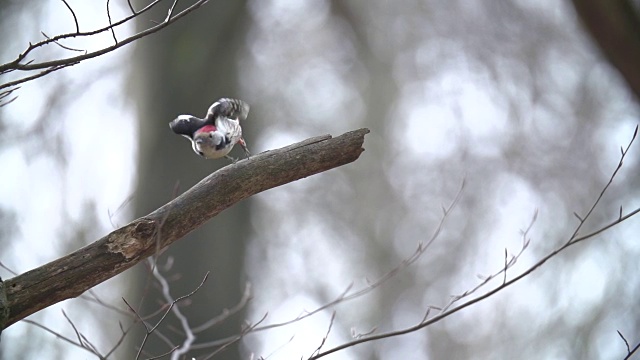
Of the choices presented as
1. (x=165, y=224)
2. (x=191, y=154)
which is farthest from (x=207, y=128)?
(x=191, y=154)

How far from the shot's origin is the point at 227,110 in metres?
1.84

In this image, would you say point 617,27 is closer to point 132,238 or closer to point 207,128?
point 207,128

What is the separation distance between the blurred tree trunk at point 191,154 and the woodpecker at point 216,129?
78.8 inches

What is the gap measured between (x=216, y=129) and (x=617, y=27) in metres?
0.82

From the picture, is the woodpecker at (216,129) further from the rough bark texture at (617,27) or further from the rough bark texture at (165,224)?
the rough bark texture at (617,27)

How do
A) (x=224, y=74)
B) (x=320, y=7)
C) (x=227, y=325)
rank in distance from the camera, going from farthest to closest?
(x=320, y=7) < (x=224, y=74) < (x=227, y=325)

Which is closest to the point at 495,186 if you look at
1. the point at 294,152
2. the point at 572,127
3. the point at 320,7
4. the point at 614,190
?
the point at 572,127

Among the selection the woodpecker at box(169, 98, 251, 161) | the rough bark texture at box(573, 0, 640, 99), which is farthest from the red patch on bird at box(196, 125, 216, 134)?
the rough bark texture at box(573, 0, 640, 99)

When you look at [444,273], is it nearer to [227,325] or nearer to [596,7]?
[227,325]

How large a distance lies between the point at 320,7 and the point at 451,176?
1.42 m

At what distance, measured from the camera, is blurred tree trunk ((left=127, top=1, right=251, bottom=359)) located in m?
3.97

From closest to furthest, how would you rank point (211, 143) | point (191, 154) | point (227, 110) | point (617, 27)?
point (617, 27) < point (211, 143) < point (227, 110) < point (191, 154)

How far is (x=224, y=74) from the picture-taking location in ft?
14.5

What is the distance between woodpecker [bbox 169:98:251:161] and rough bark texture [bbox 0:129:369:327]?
81 mm
